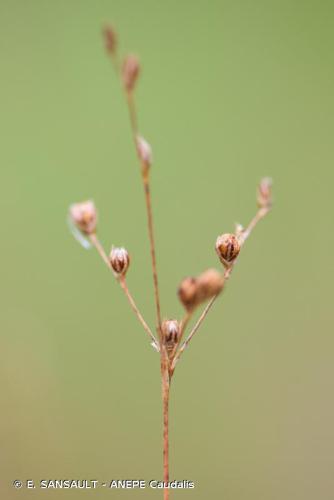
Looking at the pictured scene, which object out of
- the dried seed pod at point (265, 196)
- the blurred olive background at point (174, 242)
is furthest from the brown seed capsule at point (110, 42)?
the blurred olive background at point (174, 242)

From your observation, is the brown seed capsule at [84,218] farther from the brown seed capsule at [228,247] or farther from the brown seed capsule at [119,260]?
the brown seed capsule at [228,247]

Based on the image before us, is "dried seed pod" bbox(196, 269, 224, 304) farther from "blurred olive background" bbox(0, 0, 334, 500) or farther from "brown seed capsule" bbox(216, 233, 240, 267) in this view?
"blurred olive background" bbox(0, 0, 334, 500)

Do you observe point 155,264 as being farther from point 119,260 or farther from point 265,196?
point 265,196

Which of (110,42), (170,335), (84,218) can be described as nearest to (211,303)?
(170,335)

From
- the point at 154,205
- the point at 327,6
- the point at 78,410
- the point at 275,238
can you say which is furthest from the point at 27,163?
the point at 327,6

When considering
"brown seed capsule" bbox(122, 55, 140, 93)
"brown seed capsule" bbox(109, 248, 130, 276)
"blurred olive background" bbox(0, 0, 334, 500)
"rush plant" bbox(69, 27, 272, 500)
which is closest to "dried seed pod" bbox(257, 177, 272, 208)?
"rush plant" bbox(69, 27, 272, 500)

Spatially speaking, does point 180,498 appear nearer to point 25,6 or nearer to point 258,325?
point 258,325
